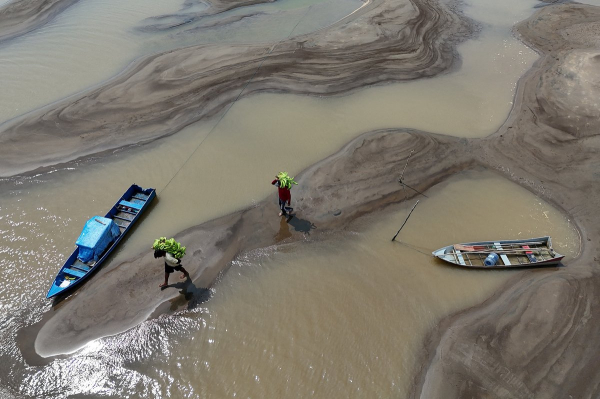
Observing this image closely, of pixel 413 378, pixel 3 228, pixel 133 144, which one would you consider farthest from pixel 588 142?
pixel 3 228

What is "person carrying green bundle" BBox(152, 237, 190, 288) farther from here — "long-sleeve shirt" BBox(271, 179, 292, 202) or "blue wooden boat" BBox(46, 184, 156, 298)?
"long-sleeve shirt" BBox(271, 179, 292, 202)

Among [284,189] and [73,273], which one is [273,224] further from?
[73,273]

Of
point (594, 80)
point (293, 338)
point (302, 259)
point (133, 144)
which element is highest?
point (133, 144)

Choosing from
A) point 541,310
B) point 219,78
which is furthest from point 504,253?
point 219,78

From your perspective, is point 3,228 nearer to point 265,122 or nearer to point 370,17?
point 265,122

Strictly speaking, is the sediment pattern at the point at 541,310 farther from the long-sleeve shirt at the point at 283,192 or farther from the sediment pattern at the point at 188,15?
the sediment pattern at the point at 188,15

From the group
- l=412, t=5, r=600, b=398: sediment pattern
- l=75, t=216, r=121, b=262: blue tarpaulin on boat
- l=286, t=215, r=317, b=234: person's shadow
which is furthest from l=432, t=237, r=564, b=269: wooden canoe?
l=75, t=216, r=121, b=262: blue tarpaulin on boat
